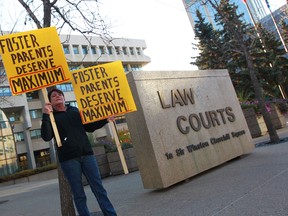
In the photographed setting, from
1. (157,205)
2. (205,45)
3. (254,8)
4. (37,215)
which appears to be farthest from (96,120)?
(205,45)

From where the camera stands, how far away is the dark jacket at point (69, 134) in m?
3.88

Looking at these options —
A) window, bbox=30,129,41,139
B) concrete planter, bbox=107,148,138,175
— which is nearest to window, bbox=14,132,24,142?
window, bbox=30,129,41,139

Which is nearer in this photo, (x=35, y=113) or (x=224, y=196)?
(x=224, y=196)

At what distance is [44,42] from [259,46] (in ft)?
88.6

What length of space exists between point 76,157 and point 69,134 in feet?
1.03

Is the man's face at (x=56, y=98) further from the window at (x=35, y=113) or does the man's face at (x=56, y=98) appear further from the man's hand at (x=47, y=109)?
the window at (x=35, y=113)

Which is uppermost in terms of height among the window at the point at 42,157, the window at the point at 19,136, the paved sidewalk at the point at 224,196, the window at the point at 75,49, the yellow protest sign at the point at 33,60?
the window at the point at 75,49

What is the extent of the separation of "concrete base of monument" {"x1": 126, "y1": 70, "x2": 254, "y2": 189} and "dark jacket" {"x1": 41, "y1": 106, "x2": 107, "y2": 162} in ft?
7.70

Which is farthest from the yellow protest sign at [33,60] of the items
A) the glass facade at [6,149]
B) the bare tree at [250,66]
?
the glass facade at [6,149]

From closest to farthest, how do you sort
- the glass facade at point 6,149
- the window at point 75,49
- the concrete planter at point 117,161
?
the concrete planter at point 117,161 < the glass facade at point 6,149 < the window at point 75,49

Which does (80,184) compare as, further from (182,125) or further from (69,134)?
(182,125)

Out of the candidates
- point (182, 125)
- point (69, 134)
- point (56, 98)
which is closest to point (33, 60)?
point (56, 98)

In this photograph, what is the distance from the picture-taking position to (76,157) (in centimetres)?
389

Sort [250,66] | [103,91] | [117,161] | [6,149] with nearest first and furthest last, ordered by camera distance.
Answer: [103,91], [250,66], [117,161], [6,149]
